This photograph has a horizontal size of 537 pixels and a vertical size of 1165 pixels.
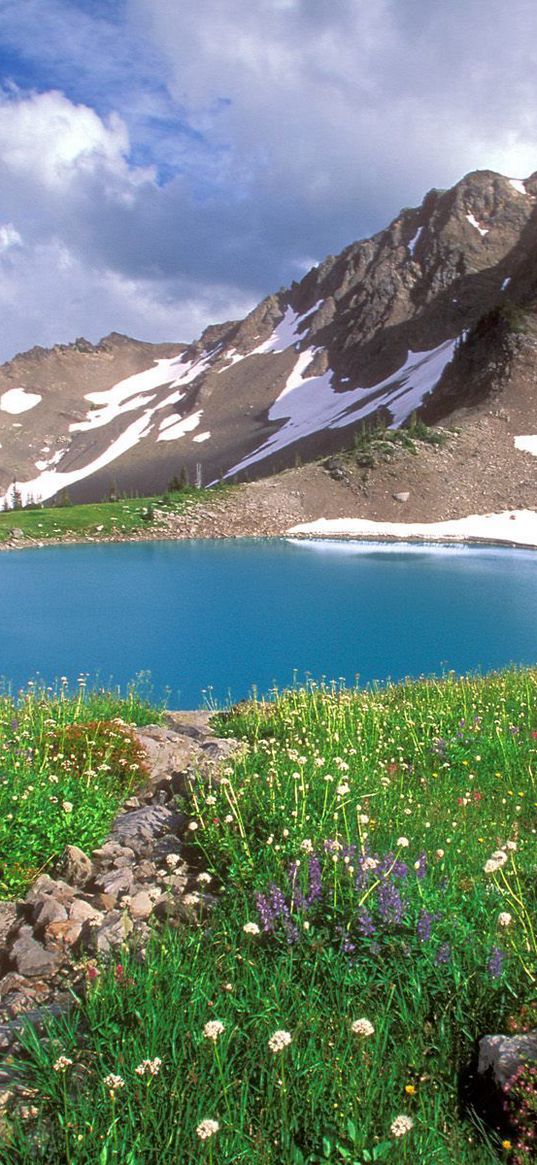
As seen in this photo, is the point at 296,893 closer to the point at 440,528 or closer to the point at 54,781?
the point at 54,781

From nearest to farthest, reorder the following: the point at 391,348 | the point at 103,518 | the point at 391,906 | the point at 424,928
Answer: the point at 424,928
the point at 391,906
the point at 103,518
the point at 391,348

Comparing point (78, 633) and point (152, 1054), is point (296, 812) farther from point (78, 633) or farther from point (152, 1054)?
point (78, 633)

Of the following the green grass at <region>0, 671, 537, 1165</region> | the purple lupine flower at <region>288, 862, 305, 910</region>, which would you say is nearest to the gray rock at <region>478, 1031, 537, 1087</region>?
the green grass at <region>0, 671, 537, 1165</region>

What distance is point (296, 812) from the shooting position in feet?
20.0

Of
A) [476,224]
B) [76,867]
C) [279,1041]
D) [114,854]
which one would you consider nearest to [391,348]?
[476,224]

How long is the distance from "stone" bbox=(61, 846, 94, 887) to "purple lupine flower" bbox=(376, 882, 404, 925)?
291 cm

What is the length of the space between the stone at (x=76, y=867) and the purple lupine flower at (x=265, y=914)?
218cm

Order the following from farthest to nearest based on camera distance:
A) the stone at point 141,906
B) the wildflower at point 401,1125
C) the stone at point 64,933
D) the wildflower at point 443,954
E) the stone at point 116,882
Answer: the stone at point 116,882, the stone at point 141,906, the stone at point 64,933, the wildflower at point 443,954, the wildflower at point 401,1125

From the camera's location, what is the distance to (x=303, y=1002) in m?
4.19

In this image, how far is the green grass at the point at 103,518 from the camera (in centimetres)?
7600

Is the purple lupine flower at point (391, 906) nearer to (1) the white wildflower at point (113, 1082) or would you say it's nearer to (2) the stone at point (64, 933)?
(1) the white wildflower at point (113, 1082)

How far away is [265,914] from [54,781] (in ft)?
11.3

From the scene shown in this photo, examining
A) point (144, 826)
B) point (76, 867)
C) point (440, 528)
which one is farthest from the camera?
point (440, 528)

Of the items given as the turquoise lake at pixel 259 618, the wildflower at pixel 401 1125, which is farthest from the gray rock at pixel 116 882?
the turquoise lake at pixel 259 618
